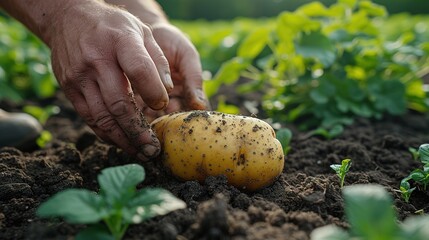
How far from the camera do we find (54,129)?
347 cm

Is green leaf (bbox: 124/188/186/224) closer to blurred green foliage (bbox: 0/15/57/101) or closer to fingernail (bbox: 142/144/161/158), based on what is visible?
fingernail (bbox: 142/144/161/158)

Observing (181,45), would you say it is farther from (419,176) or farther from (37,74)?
(37,74)

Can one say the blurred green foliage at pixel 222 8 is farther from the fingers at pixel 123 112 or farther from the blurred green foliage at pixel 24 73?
the fingers at pixel 123 112

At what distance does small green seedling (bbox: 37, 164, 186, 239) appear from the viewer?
127 centimetres

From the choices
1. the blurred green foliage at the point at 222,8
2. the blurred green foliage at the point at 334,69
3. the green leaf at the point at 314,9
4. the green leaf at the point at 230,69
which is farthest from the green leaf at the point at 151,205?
the blurred green foliage at the point at 222,8

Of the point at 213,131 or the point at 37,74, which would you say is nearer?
the point at 213,131

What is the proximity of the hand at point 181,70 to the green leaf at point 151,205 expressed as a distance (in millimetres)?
986

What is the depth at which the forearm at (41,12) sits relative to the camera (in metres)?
2.07

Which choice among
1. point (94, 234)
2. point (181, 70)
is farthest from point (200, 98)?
point (94, 234)

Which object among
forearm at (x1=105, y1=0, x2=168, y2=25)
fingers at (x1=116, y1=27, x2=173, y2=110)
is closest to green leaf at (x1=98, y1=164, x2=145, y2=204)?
fingers at (x1=116, y1=27, x2=173, y2=110)

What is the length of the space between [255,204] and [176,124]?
509mm

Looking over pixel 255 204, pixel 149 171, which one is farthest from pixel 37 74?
pixel 255 204

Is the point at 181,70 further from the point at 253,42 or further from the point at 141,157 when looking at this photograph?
the point at 253,42

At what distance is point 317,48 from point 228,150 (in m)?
1.43
